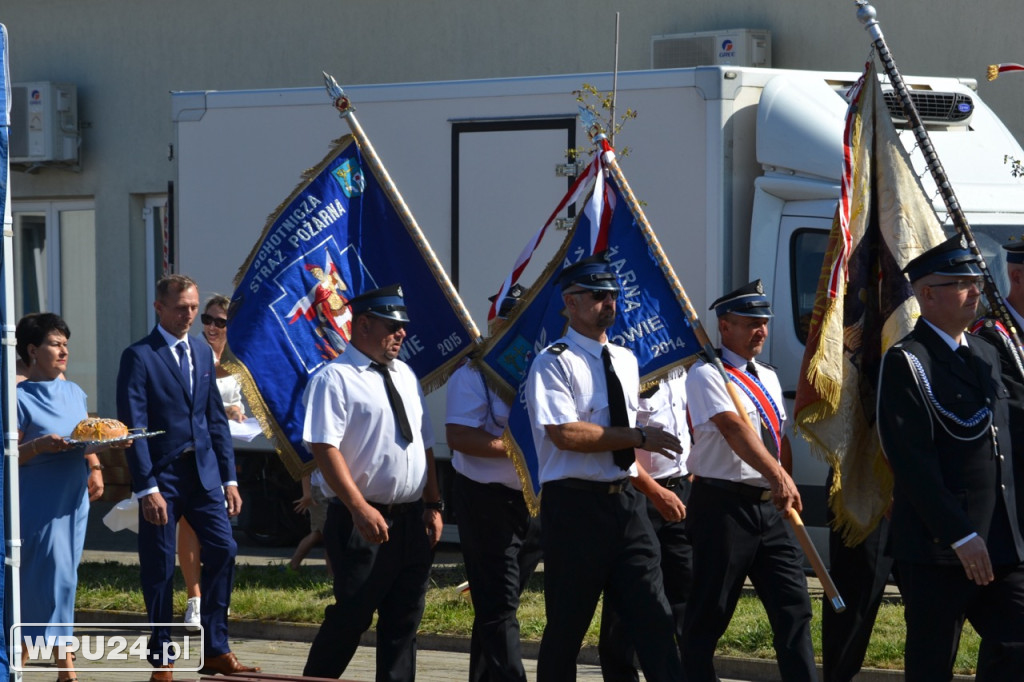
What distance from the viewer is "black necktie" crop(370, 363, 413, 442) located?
752 cm

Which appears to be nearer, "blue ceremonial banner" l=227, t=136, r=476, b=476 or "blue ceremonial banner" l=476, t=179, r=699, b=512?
→ "blue ceremonial banner" l=476, t=179, r=699, b=512

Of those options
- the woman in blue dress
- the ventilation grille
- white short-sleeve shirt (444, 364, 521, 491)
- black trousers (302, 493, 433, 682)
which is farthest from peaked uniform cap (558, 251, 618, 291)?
the ventilation grille

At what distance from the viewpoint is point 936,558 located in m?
6.43

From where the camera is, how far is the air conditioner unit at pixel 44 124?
63.5ft

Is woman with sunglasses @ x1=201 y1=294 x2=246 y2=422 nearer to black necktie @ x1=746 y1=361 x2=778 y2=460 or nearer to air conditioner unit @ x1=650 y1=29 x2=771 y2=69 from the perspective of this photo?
black necktie @ x1=746 y1=361 x2=778 y2=460

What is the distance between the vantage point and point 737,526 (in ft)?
24.7

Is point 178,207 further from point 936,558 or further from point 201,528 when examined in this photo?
point 936,558

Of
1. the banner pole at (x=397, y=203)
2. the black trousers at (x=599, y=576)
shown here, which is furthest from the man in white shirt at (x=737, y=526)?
the banner pole at (x=397, y=203)

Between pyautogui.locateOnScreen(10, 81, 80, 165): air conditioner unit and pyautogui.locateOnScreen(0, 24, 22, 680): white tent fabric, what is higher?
pyautogui.locateOnScreen(10, 81, 80, 165): air conditioner unit

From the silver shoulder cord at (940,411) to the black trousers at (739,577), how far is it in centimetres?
131

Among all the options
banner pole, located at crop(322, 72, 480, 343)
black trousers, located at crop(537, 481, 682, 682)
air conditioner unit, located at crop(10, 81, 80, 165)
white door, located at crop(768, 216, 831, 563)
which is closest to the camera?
black trousers, located at crop(537, 481, 682, 682)

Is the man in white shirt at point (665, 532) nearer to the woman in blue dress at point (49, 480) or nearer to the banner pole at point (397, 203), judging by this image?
the banner pole at point (397, 203)

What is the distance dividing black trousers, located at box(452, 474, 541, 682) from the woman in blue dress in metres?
1.97

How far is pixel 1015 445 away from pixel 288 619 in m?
5.08
